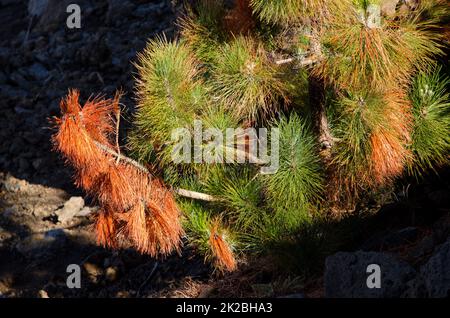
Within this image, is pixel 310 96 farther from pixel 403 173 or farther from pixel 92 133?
pixel 92 133

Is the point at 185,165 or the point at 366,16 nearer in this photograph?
the point at 366,16

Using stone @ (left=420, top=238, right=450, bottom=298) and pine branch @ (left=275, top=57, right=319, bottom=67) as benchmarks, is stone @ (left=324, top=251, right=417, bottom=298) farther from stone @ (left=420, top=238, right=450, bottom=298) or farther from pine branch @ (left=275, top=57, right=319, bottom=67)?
pine branch @ (left=275, top=57, right=319, bottom=67)

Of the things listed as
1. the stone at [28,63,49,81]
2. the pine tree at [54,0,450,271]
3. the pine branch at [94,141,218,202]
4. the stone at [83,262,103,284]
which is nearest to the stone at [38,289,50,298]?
the stone at [83,262,103,284]

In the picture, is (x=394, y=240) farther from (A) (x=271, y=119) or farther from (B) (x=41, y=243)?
(B) (x=41, y=243)

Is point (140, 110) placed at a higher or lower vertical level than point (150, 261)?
higher

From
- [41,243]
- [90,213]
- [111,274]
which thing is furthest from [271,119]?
[41,243]

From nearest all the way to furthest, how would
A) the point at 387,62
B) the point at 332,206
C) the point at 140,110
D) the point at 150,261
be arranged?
the point at 387,62
the point at 140,110
the point at 332,206
the point at 150,261

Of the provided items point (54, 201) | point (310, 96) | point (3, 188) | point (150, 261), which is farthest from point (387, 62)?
point (3, 188)
